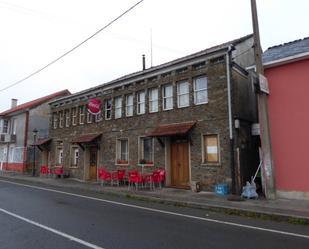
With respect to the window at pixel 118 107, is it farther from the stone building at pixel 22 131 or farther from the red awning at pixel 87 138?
the stone building at pixel 22 131

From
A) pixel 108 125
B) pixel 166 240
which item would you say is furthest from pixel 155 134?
pixel 166 240

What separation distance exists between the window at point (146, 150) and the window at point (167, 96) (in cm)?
208

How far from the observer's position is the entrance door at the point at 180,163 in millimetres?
15500

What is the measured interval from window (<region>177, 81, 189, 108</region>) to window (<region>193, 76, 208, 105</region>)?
1.74 ft

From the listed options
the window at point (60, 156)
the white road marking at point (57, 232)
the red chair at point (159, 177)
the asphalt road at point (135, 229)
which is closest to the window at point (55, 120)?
the window at point (60, 156)

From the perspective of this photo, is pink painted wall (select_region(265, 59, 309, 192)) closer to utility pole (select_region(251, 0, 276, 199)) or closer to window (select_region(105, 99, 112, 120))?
utility pole (select_region(251, 0, 276, 199))

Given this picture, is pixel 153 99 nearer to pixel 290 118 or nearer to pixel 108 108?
pixel 108 108

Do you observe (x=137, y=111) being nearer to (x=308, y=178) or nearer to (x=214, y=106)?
(x=214, y=106)

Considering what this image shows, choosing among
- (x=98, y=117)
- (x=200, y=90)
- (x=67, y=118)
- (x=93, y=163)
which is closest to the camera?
(x=200, y=90)

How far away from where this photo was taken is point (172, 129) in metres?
15.4

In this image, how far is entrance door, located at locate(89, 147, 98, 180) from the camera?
2128cm

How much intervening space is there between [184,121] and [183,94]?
1496 millimetres

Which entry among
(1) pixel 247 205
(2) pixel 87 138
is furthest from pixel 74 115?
(1) pixel 247 205

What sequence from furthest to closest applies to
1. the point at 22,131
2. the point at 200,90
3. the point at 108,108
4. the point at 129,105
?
the point at 22,131
the point at 108,108
the point at 129,105
the point at 200,90
